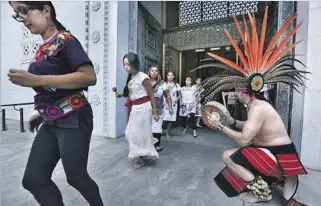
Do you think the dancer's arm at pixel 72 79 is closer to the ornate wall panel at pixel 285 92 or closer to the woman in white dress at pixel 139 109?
the woman in white dress at pixel 139 109

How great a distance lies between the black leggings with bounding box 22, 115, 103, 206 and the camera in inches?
53.1

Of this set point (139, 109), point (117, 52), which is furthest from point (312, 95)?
point (117, 52)

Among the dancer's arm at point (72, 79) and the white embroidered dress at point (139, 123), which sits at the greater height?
the dancer's arm at point (72, 79)

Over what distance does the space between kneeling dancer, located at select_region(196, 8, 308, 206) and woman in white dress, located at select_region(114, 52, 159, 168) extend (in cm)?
96

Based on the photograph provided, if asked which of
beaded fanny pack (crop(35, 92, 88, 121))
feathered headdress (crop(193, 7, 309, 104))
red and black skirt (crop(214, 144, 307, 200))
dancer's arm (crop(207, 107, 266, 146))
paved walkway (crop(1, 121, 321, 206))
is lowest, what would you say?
paved walkway (crop(1, 121, 321, 206))

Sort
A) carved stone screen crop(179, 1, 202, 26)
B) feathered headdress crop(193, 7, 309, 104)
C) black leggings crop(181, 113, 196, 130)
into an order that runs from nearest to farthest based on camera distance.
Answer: feathered headdress crop(193, 7, 309, 104)
black leggings crop(181, 113, 196, 130)
carved stone screen crop(179, 1, 202, 26)

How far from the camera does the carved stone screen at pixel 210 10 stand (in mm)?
6496

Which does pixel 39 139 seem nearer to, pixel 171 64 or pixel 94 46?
pixel 94 46

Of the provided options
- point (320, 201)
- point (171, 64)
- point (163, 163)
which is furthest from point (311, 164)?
point (171, 64)

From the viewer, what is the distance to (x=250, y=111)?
2033 millimetres

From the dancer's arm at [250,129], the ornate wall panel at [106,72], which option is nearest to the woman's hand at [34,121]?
the dancer's arm at [250,129]

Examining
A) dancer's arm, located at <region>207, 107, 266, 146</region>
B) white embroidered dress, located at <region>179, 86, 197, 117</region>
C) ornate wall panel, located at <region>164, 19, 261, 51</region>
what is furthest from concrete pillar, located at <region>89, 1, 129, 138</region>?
dancer's arm, located at <region>207, 107, 266, 146</region>

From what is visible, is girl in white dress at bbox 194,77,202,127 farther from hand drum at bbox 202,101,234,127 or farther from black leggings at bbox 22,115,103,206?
black leggings at bbox 22,115,103,206

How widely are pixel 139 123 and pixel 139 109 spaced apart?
0.18 meters
